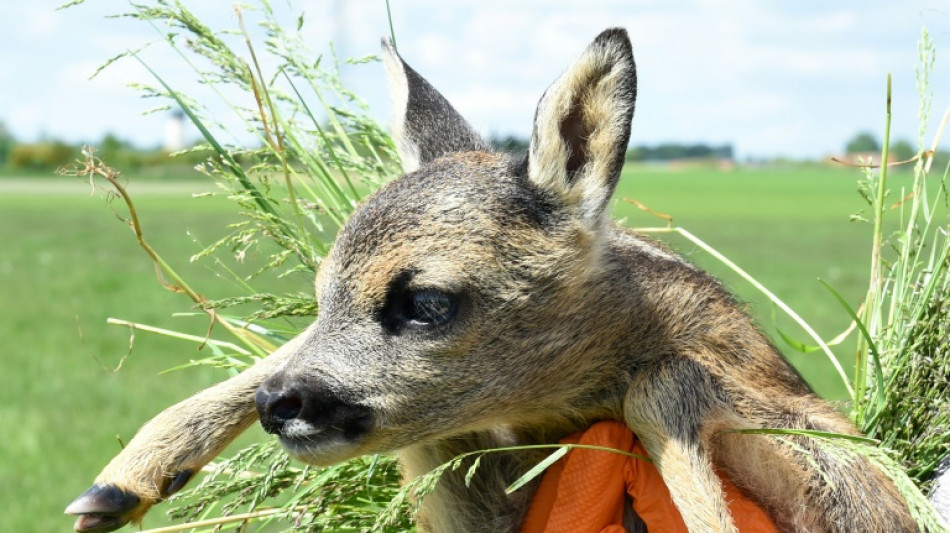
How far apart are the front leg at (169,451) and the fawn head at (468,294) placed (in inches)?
9.1

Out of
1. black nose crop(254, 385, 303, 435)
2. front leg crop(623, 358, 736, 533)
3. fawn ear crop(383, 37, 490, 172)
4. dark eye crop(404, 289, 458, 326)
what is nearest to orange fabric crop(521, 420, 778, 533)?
front leg crop(623, 358, 736, 533)

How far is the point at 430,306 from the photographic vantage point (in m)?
2.40

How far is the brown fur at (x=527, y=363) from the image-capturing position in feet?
7.86

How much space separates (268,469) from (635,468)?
991 mm

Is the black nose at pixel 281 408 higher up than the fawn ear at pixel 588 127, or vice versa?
the fawn ear at pixel 588 127

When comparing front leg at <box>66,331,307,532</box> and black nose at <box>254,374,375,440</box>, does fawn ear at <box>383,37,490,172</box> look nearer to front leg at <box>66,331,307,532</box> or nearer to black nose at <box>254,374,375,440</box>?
front leg at <box>66,331,307,532</box>

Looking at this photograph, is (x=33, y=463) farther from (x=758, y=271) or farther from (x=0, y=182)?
(x=0, y=182)

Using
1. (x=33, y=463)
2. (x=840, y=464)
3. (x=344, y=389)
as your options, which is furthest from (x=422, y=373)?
(x=33, y=463)

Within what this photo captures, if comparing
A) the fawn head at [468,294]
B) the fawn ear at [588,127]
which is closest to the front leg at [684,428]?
the fawn head at [468,294]

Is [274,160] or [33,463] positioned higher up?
[274,160]

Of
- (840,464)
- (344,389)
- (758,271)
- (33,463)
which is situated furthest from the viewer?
(758,271)

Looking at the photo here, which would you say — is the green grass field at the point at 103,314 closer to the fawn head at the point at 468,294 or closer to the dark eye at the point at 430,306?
the fawn head at the point at 468,294

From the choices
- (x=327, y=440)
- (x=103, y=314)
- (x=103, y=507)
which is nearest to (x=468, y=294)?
(x=327, y=440)

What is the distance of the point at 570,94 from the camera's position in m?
2.50
